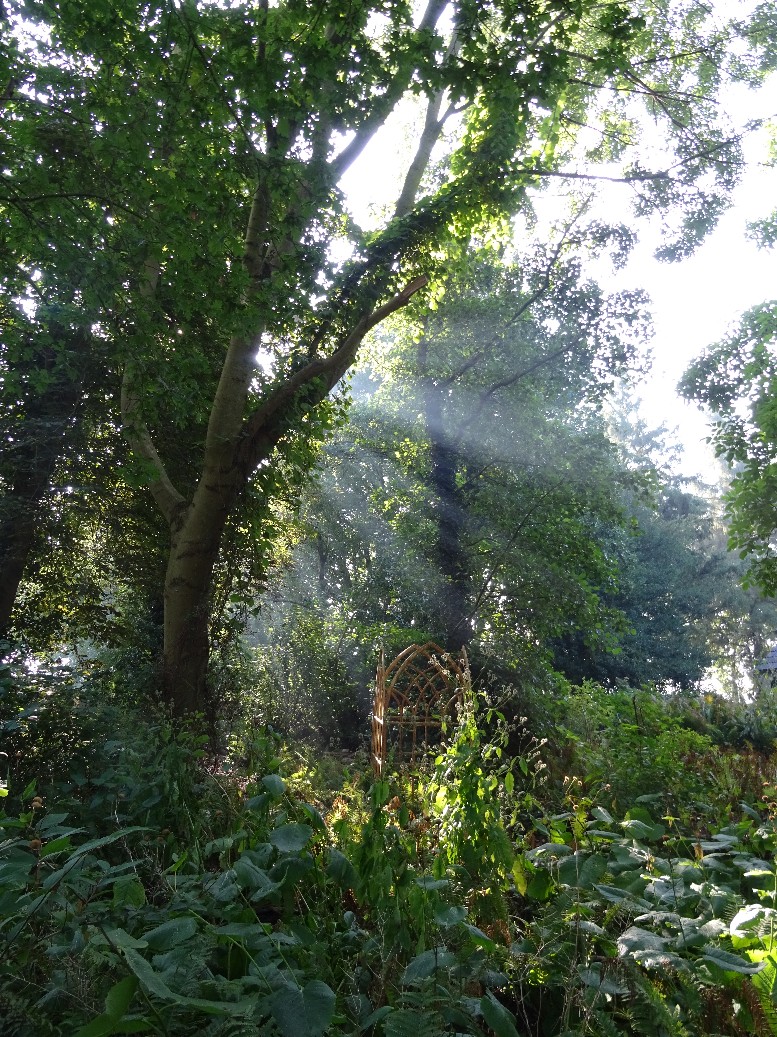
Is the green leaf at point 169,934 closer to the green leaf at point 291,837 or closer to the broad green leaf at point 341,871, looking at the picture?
the green leaf at point 291,837

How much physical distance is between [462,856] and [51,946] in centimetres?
151

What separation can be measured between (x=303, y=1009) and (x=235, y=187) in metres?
6.35

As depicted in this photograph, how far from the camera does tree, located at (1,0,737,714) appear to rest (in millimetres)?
4785

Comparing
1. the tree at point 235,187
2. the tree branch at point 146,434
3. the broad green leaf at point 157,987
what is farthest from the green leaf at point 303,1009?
the tree branch at point 146,434

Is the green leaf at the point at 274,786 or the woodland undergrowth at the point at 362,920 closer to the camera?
the woodland undergrowth at the point at 362,920

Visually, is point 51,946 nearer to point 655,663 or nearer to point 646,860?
point 646,860

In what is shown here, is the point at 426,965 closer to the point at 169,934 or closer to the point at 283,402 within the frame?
the point at 169,934

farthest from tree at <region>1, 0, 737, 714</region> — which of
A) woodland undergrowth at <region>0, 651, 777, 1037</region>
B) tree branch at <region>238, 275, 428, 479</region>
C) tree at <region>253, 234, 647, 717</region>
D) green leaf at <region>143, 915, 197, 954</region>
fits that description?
green leaf at <region>143, 915, 197, 954</region>

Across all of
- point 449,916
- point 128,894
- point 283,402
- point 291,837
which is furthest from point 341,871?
point 283,402

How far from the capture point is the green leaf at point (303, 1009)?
1.27 metres

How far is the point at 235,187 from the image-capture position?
6.29m

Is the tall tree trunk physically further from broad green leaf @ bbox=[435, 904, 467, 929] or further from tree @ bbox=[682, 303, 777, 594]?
broad green leaf @ bbox=[435, 904, 467, 929]

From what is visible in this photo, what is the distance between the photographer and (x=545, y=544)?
11352 mm

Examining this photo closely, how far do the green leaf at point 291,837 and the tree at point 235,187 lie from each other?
167 inches
